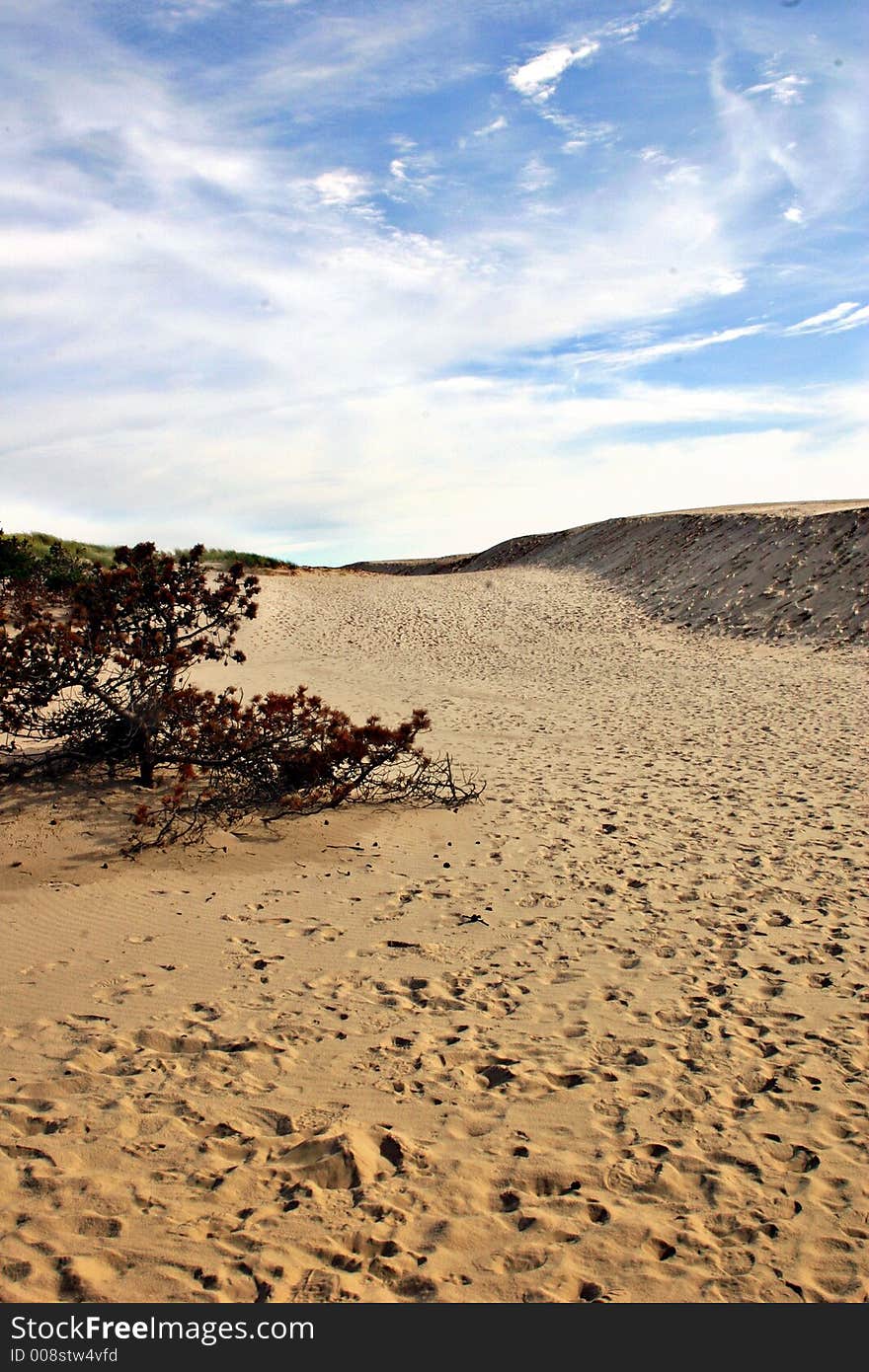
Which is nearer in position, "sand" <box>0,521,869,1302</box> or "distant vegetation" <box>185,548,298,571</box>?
"sand" <box>0,521,869,1302</box>

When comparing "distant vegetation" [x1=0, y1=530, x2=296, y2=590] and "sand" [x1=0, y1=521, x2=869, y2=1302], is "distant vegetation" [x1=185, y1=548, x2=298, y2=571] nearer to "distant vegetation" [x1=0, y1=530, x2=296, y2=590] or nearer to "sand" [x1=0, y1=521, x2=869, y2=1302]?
"distant vegetation" [x1=0, y1=530, x2=296, y2=590]

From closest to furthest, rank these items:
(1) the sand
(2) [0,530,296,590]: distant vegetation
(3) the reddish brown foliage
→ 1. (1) the sand
2. (3) the reddish brown foliage
3. (2) [0,530,296,590]: distant vegetation

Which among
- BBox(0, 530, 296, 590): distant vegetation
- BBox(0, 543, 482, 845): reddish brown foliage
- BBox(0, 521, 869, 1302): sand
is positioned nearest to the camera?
BBox(0, 521, 869, 1302): sand

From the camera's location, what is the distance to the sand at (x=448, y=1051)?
9.82ft

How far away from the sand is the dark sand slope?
14.5 m

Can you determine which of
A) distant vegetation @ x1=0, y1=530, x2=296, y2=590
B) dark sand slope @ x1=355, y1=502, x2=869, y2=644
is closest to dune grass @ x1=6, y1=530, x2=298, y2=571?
distant vegetation @ x1=0, y1=530, x2=296, y2=590

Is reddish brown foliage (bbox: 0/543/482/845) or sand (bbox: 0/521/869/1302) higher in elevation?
reddish brown foliage (bbox: 0/543/482/845)

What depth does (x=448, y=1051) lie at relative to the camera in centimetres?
427

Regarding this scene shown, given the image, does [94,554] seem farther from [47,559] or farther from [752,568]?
[752,568]

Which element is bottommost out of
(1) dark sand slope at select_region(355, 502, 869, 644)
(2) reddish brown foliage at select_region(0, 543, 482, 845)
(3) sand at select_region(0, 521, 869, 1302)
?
(3) sand at select_region(0, 521, 869, 1302)

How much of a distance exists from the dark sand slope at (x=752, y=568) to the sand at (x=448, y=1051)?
14.5 metres

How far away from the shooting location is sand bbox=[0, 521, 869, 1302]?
2.99 metres

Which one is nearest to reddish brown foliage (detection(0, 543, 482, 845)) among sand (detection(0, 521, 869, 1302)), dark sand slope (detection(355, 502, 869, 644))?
sand (detection(0, 521, 869, 1302))

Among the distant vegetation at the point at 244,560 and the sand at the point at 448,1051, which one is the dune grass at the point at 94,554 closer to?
Result: the distant vegetation at the point at 244,560
